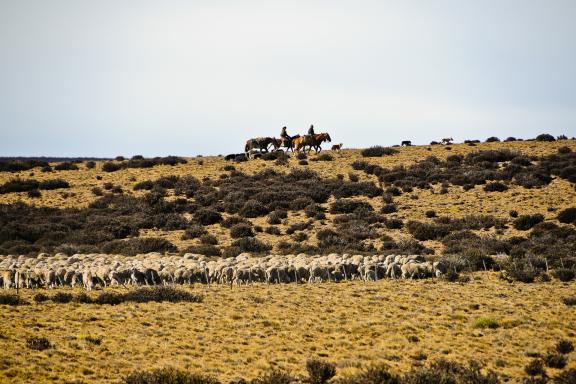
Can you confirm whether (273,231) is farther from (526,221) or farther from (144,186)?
(144,186)

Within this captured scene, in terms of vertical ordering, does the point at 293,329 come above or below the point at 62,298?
below

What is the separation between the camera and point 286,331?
1591 cm

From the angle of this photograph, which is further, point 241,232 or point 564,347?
point 241,232

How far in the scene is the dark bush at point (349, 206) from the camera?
41.0m

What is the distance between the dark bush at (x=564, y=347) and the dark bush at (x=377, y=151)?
42550 mm

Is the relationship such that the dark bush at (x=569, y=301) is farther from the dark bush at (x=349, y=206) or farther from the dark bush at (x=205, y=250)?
the dark bush at (x=349, y=206)

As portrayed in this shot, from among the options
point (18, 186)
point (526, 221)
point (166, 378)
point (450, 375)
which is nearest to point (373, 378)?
point (450, 375)

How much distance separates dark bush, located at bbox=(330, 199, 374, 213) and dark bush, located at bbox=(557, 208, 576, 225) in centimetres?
1267

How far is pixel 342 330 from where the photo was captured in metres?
16.1

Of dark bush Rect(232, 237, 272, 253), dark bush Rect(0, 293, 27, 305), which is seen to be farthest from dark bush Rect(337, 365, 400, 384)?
dark bush Rect(232, 237, 272, 253)

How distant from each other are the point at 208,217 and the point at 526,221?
2164cm

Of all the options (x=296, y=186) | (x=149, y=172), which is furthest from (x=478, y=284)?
(x=149, y=172)

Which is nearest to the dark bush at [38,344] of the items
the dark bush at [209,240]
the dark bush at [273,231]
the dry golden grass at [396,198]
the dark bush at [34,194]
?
the dry golden grass at [396,198]

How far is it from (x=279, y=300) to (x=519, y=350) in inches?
335
